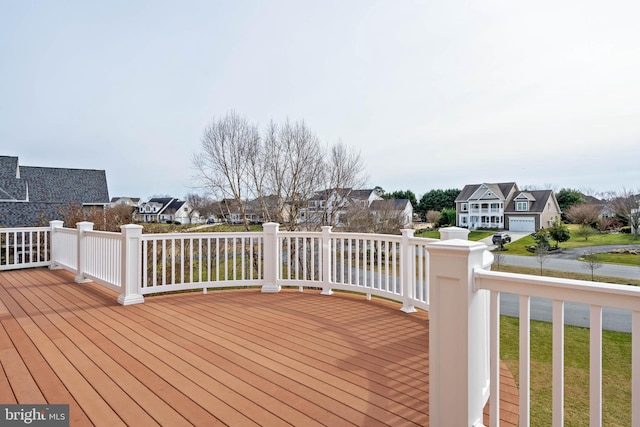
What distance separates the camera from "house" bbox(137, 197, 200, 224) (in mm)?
15328

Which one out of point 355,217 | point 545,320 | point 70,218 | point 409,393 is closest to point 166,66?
point 70,218

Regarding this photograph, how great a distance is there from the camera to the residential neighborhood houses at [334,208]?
45.9ft

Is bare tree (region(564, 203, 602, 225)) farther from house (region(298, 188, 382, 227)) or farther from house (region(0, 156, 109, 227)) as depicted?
house (region(0, 156, 109, 227))

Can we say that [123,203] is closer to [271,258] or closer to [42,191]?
[42,191]

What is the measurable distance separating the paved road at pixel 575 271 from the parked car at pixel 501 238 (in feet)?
2.15

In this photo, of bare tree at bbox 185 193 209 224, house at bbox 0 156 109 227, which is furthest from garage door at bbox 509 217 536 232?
house at bbox 0 156 109 227

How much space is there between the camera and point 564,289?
1.32 m

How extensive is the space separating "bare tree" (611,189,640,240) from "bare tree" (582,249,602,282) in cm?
117

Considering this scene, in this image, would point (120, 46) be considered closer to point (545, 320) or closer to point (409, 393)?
point (409, 393)

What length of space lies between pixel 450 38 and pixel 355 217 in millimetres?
7842

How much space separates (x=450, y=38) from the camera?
762 cm

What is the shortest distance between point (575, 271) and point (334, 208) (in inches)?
327

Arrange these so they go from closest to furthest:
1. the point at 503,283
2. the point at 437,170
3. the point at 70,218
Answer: the point at 503,283 < the point at 70,218 < the point at 437,170

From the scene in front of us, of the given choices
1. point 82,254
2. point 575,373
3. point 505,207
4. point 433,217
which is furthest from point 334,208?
point 575,373
